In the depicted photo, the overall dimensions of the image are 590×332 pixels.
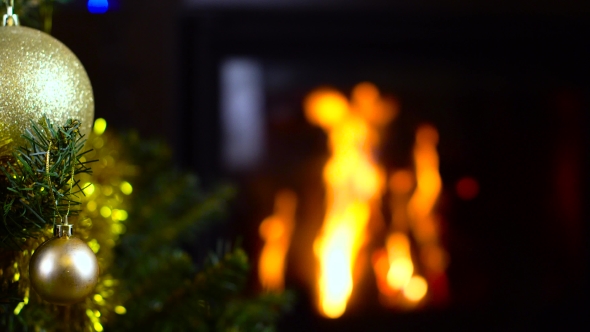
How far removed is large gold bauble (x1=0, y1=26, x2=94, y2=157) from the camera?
30cm

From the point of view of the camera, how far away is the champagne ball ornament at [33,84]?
30 cm

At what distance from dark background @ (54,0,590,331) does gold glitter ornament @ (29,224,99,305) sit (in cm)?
84

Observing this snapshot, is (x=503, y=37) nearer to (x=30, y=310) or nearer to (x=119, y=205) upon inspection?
(x=119, y=205)

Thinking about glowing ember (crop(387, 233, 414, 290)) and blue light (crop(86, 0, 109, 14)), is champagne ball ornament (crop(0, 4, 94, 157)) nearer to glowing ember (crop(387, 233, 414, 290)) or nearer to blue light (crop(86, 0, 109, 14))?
blue light (crop(86, 0, 109, 14))

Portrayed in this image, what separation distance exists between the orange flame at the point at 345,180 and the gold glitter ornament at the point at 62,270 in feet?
2.93

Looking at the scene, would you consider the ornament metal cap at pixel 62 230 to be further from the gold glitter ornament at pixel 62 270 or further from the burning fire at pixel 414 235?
the burning fire at pixel 414 235

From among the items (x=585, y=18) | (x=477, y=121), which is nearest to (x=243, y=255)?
(x=477, y=121)

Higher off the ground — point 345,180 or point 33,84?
point 345,180

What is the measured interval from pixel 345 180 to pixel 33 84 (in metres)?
0.91

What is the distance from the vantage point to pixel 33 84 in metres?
0.30

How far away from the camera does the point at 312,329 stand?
1.15m

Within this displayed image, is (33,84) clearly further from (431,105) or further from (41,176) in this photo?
(431,105)

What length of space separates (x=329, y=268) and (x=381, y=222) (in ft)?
0.45

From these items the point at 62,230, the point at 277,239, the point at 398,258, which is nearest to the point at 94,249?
the point at 62,230
